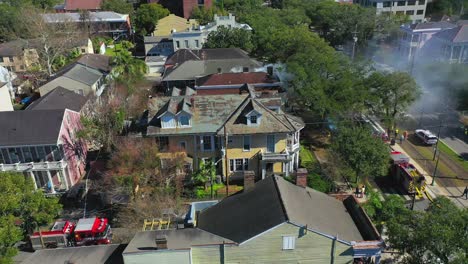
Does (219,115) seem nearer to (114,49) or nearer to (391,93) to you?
(391,93)

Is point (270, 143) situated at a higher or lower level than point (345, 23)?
lower

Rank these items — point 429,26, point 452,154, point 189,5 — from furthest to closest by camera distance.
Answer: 1. point 189,5
2. point 429,26
3. point 452,154

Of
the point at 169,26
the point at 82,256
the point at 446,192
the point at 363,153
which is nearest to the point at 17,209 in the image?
the point at 82,256

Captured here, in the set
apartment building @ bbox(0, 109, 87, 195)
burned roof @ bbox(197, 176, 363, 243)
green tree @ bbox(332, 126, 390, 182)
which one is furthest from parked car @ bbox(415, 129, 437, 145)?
apartment building @ bbox(0, 109, 87, 195)

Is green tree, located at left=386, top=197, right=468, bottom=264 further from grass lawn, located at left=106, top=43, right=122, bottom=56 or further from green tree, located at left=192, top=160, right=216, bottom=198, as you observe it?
grass lawn, located at left=106, top=43, right=122, bottom=56

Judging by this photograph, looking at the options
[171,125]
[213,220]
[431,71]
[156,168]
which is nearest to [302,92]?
[171,125]

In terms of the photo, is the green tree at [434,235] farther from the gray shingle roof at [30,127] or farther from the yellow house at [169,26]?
the yellow house at [169,26]
